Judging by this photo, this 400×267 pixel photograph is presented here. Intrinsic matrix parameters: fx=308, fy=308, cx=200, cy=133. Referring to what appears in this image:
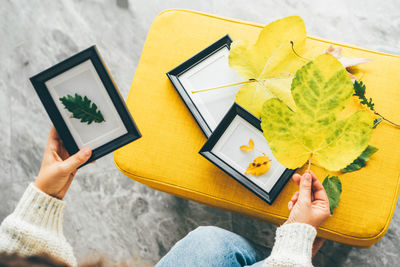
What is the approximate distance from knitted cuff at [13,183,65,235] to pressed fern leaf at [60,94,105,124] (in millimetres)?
204

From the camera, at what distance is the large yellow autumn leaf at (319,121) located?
1.21ft

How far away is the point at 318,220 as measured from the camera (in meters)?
0.68

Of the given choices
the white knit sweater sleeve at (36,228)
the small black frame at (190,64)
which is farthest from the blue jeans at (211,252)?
the small black frame at (190,64)

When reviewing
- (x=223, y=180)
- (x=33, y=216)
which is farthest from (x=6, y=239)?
(x=223, y=180)

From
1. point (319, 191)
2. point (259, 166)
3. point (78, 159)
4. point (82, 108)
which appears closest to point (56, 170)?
point (78, 159)

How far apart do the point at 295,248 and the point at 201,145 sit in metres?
0.35

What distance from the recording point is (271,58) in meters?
0.74

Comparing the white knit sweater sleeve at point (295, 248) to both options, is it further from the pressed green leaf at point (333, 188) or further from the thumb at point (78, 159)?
the thumb at point (78, 159)

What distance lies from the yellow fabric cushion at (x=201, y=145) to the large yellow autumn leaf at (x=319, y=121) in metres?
0.42

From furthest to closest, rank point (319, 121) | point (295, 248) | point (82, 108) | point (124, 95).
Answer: point (124, 95) < point (82, 108) < point (295, 248) < point (319, 121)

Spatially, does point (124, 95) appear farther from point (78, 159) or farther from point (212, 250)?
point (212, 250)

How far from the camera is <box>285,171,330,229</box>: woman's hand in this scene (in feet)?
2.23

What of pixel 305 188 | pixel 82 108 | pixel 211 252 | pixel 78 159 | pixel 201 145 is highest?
pixel 82 108

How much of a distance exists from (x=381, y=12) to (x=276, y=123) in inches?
48.1
